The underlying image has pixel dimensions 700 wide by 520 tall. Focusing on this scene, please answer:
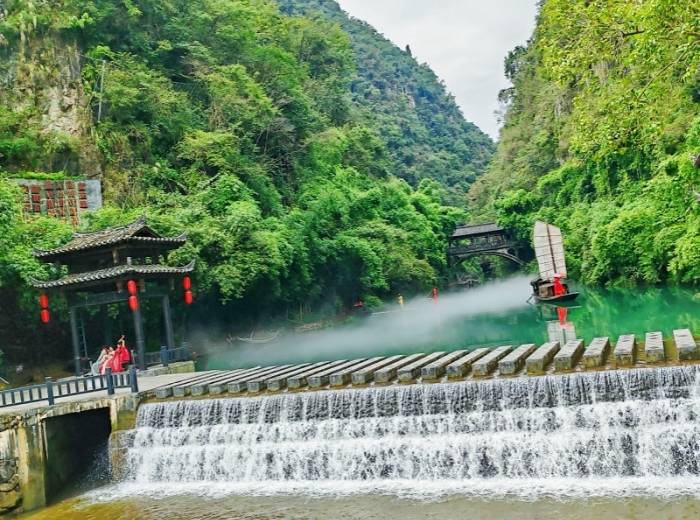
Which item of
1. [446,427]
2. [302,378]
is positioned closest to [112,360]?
[302,378]

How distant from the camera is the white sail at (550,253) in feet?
111

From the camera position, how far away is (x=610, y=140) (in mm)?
13477

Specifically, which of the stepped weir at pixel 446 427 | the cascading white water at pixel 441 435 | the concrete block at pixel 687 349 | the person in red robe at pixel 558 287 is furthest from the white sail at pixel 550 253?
the cascading white water at pixel 441 435

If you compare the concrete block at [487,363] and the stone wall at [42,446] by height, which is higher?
the concrete block at [487,363]

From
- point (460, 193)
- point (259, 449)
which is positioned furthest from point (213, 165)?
point (460, 193)

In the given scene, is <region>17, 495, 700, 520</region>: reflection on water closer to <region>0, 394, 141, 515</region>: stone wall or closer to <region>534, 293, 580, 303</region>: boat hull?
<region>0, 394, 141, 515</region>: stone wall

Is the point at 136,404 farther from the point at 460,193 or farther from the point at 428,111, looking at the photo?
the point at 428,111

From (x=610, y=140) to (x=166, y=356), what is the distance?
493 inches

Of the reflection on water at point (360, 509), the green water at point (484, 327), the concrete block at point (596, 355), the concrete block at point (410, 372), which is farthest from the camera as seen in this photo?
the green water at point (484, 327)

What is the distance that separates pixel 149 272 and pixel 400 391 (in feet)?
32.8

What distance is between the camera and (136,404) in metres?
12.6

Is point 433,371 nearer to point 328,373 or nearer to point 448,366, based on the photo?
point 448,366

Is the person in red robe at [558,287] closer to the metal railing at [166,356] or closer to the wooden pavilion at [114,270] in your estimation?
the wooden pavilion at [114,270]

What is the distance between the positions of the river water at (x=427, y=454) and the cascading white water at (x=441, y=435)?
17mm
